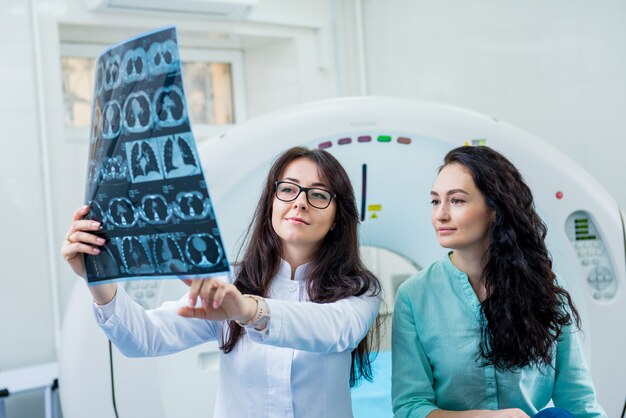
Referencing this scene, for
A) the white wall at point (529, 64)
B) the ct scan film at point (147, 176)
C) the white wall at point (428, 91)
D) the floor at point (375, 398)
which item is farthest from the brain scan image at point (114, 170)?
the white wall at point (529, 64)

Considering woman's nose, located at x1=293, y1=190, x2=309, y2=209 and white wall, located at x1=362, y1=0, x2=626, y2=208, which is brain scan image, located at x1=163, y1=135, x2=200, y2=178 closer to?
woman's nose, located at x1=293, y1=190, x2=309, y2=209

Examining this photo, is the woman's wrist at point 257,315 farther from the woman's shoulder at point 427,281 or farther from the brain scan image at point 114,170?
the woman's shoulder at point 427,281

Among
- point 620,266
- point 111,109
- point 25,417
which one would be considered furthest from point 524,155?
point 25,417

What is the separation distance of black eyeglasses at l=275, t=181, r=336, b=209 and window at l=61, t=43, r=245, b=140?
2.15 meters

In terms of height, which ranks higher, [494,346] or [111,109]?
[111,109]

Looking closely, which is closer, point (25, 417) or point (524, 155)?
point (524, 155)

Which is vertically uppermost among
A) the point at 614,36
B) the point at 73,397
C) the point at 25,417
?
the point at 614,36

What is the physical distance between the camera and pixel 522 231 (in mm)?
1410

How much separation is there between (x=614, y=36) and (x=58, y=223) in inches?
85.1

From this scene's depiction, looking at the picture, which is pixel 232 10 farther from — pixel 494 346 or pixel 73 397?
pixel 494 346

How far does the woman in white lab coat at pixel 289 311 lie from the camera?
3.75 ft

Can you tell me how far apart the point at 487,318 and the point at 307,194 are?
41 cm

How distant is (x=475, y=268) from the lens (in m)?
1.45

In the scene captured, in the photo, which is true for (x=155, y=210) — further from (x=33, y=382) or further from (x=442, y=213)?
(x=33, y=382)
